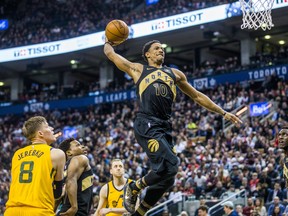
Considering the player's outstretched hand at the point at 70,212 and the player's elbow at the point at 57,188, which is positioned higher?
the player's elbow at the point at 57,188

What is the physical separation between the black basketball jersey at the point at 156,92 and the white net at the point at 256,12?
6.25m

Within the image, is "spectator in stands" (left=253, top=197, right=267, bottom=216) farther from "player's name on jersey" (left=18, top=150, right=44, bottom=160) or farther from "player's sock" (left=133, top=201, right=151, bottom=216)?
"player's name on jersey" (left=18, top=150, right=44, bottom=160)

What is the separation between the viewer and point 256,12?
13.2 metres

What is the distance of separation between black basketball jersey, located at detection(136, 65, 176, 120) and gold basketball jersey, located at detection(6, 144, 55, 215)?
1656mm

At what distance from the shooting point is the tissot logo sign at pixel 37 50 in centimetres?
3647

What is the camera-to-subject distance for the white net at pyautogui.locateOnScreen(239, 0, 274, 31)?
12.9m

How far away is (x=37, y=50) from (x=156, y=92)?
31.0 metres

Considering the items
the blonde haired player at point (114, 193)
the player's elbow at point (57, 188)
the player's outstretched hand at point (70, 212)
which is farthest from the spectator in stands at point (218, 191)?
the player's elbow at point (57, 188)

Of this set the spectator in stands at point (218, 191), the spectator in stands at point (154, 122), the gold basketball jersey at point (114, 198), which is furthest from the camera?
the spectator in stands at point (218, 191)

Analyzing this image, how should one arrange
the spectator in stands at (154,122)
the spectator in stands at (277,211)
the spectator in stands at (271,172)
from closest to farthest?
1. the spectator in stands at (154,122)
2. the spectator in stands at (277,211)
3. the spectator in stands at (271,172)

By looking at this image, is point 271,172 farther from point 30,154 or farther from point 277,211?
point 30,154

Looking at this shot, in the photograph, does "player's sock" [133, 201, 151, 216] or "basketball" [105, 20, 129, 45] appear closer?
"player's sock" [133, 201, 151, 216]

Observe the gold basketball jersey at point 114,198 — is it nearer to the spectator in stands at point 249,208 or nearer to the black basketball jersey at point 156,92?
the black basketball jersey at point 156,92

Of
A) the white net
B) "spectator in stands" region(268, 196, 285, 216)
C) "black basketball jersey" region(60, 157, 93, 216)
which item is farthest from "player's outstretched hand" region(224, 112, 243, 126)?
"spectator in stands" region(268, 196, 285, 216)
